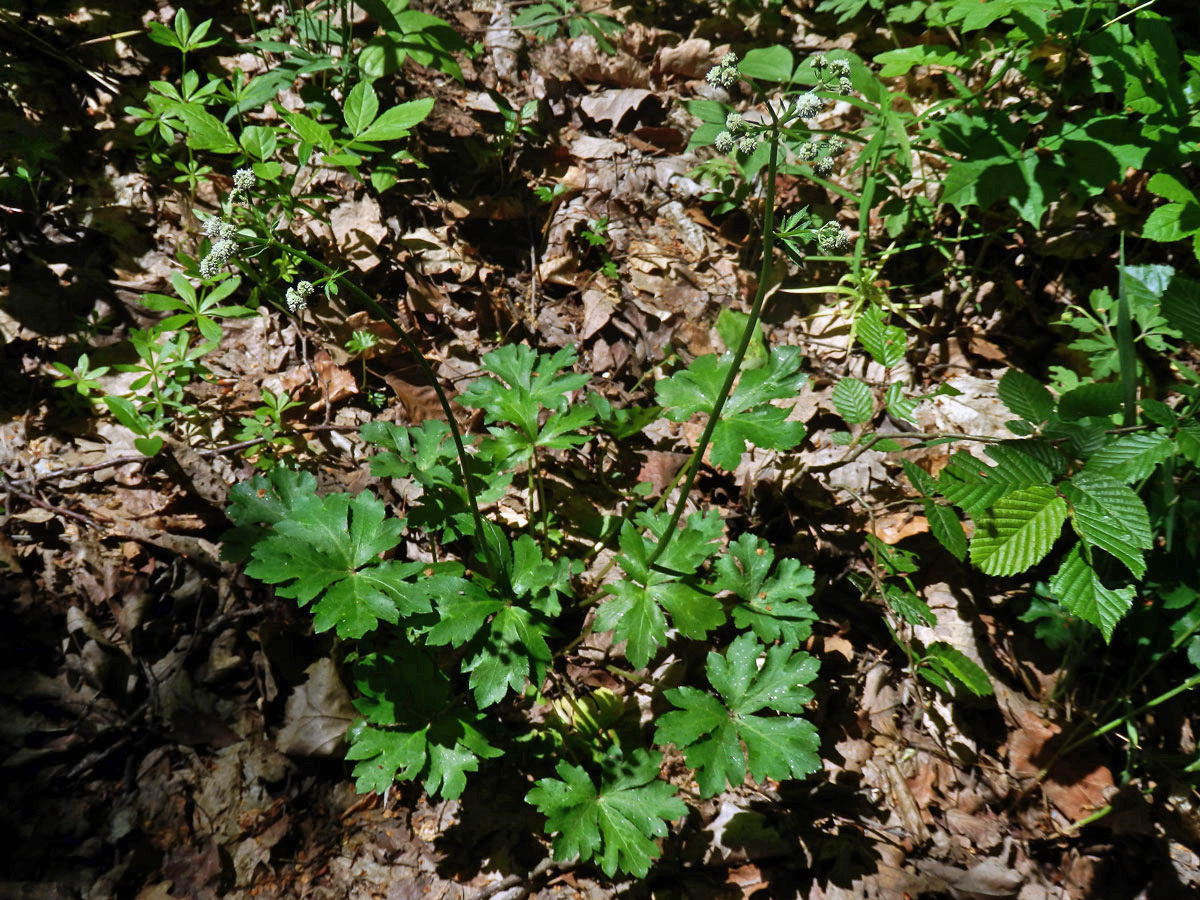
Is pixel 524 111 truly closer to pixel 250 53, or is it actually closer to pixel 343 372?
pixel 250 53

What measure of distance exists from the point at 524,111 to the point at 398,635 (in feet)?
10.2

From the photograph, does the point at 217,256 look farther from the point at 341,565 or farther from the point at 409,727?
the point at 409,727

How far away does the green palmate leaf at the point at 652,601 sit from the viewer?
230 cm

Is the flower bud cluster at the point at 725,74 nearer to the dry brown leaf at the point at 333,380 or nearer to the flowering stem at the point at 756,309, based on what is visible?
the flowering stem at the point at 756,309

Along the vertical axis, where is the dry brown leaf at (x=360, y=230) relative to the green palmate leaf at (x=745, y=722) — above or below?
above

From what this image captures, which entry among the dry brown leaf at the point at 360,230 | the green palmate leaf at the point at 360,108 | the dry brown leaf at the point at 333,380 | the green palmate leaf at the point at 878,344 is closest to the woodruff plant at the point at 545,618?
the green palmate leaf at the point at 878,344

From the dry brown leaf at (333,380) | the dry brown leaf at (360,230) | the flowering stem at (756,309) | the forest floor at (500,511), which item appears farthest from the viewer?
the dry brown leaf at (360,230)

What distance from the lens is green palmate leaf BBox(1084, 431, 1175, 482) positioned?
7.09ft

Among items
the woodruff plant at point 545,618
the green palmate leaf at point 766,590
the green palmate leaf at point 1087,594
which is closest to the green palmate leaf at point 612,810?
the woodruff plant at point 545,618

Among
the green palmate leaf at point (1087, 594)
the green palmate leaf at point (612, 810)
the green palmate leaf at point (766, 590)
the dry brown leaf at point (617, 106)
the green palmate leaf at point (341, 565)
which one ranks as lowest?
the green palmate leaf at point (612, 810)

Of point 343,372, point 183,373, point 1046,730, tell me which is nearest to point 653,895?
point 1046,730

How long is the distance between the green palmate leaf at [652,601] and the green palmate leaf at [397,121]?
6.99ft

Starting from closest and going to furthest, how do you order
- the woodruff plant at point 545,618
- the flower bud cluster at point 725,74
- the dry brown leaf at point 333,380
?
the flower bud cluster at point 725,74 → the woodruff plant at point 545,618 → the dry brown leaf at point 333,380

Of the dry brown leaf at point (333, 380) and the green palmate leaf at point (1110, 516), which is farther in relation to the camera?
the dry brown leaf at point (333, 380)
